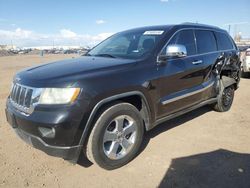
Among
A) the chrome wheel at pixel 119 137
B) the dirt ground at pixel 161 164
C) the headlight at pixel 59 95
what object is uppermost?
the headlight at pixel 59 95

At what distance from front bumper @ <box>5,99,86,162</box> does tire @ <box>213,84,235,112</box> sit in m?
3.55

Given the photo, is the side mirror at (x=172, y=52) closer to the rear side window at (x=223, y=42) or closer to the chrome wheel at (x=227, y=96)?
the rear side window at (x=223, y=42)

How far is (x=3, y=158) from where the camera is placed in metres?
3.51

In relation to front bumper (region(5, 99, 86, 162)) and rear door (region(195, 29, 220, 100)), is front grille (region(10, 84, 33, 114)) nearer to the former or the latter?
front bumper (region(5, 99, 86, 162))

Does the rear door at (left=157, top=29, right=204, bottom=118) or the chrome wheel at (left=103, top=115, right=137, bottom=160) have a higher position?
the rear door at (left=157, top=29, right=204, bottom=118)

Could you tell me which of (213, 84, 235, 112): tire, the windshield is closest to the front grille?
the windshield

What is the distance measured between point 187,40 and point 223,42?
1612 millimetres

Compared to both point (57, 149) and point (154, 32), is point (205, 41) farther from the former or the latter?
point (57, 149)

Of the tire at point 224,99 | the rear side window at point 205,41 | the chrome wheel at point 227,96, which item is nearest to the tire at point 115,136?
the rear side window at point 205,41

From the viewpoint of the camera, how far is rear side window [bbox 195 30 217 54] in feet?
14.8

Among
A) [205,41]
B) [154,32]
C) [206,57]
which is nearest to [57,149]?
[154,32]

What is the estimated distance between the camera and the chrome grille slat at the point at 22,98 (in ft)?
9.21

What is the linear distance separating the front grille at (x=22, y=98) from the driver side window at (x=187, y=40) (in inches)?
92.0

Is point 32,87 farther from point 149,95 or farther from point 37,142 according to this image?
point 149,95
